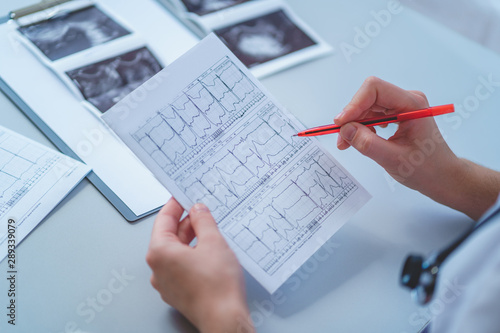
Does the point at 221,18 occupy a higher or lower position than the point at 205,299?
higher

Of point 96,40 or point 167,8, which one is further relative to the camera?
point 167,8

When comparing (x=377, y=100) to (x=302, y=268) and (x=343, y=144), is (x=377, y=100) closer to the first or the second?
(x=343, y=144)

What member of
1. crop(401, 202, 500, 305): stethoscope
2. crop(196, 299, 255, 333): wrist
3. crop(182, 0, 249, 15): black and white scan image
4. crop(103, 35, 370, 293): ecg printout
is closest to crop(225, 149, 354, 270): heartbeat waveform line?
crop(103, 35, 370, 293): ecg printout

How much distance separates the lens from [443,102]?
1.16 meters

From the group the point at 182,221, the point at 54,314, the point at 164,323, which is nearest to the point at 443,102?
the point at 182,221

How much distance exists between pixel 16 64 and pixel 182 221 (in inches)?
23.0

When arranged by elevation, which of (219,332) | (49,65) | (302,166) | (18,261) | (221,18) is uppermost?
(49,65)

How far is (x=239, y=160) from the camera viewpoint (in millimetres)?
857

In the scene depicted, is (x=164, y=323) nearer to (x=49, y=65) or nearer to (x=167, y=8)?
(x=49, y=65)

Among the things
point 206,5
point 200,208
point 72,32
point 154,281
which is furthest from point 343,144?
point 72,32

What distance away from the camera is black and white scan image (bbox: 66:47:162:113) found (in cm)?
105

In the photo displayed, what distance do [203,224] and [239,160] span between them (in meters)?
0.15

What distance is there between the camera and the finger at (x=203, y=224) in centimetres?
75

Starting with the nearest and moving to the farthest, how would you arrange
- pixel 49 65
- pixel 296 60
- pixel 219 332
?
pixel 219 332, pixel 49 65, pixel 296 60
